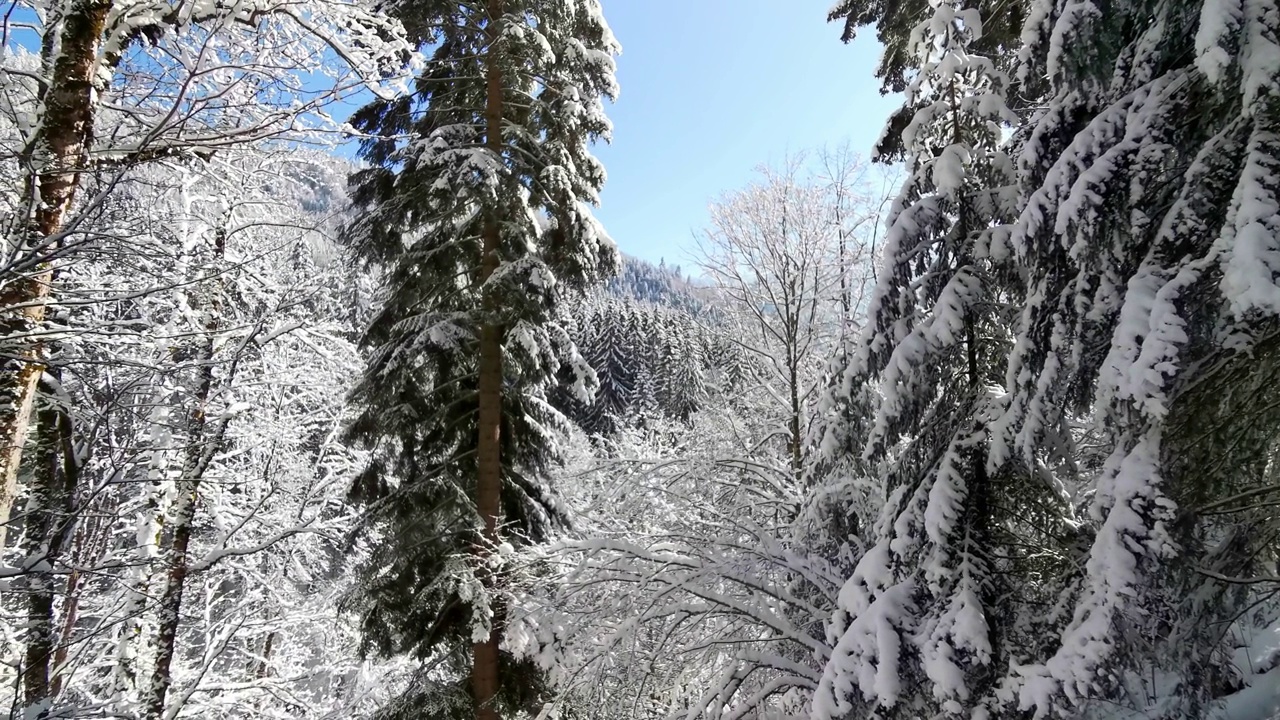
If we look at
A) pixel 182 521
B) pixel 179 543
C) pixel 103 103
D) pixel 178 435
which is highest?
pixel 103 103

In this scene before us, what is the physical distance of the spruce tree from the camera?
7004 millimetres

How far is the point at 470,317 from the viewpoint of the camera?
23.3ft

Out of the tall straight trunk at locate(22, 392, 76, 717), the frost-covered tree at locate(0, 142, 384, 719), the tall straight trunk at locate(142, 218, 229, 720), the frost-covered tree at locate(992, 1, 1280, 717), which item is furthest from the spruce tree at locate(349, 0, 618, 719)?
the frost-covered tree at locate(992, 1, 1280, 717)

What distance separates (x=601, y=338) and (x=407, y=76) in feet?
170

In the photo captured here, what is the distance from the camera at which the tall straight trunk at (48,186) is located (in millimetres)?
2816

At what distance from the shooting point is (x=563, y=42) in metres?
8.00

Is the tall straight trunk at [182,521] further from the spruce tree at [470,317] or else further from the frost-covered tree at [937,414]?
the frost-covered tree at [937,414]

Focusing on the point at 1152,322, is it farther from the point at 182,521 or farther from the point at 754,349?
the point at 182,521

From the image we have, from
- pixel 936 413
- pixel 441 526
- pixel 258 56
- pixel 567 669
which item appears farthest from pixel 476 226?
pixel 936 413

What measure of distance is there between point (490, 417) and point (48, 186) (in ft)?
15.6

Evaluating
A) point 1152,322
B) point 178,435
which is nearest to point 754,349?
point 1152,322

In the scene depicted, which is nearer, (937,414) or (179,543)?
(937,414)

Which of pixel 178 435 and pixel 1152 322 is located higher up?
pixel 178 435

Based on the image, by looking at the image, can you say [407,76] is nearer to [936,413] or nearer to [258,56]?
[258,56]
